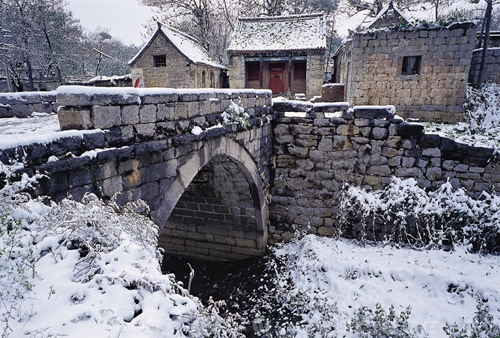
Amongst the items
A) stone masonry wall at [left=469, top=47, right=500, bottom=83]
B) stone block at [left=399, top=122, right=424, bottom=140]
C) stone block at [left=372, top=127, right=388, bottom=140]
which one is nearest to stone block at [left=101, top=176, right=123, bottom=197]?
stone block at [left=372, top=127, right=388, bottom=140]

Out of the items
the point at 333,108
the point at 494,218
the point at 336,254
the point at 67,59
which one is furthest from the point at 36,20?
the point at 494,218

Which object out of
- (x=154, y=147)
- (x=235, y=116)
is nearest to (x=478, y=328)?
(x=235, y=116)

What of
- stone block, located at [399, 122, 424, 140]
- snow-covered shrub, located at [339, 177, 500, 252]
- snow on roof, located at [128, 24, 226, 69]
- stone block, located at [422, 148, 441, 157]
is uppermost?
snow on roof, located at [128, 24, 226, 69]

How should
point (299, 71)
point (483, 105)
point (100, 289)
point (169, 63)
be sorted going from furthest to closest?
point (299, 71) → point (169, 63) → point (483, 105) → point (100, 289)

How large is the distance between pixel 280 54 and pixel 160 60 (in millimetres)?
6940

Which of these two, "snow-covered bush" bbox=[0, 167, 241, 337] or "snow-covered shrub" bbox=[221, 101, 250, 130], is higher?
"snow-covered shrub" bbox=[221, 101, 250, 130]

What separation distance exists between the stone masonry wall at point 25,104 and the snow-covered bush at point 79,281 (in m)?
4.29

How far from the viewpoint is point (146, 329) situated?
1.38 m

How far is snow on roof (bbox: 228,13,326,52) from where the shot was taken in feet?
54.4

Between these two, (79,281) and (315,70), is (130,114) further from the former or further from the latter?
(315,70)

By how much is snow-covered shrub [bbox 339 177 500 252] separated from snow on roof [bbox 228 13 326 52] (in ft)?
39.8

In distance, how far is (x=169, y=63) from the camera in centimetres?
1614

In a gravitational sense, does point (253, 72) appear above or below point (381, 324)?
above

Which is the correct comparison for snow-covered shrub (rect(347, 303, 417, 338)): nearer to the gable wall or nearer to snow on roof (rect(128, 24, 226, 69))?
the gable wall
